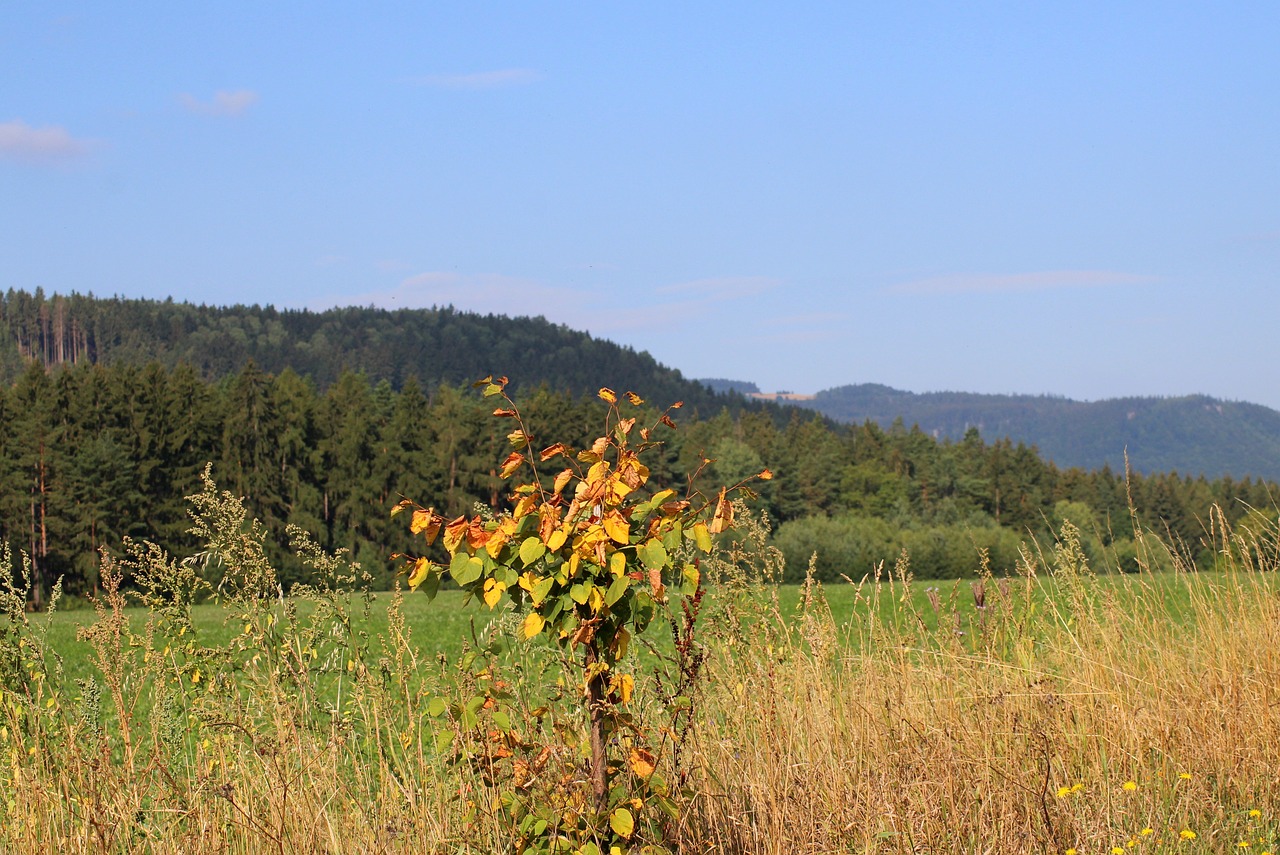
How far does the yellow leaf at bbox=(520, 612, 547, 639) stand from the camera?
2465 mm

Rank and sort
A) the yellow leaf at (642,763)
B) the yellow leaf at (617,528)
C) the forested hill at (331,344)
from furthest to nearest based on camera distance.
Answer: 1. the forested hill at (331,344)
2. the yellow leaf at (642,763)
3. the yellow leaf at (617,528)

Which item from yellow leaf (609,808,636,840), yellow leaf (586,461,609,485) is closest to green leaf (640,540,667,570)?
yellow leaf (586,461,609,485)

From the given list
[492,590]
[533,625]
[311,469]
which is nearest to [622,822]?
[533,625]

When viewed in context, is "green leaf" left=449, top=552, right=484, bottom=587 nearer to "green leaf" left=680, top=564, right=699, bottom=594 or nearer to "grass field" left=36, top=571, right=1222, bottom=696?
"grass field" left=36, top=571, right=1222, bottom=696

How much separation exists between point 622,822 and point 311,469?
49.0m

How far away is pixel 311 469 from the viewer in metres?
49.1

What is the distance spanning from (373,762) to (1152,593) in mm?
4256

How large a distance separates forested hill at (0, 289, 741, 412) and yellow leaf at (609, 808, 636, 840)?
92.5m

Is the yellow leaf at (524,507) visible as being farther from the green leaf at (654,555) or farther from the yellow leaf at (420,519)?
the green leaf at (654,555)

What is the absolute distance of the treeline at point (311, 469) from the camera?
129 feet

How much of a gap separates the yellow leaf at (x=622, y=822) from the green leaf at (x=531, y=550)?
66 centimetres

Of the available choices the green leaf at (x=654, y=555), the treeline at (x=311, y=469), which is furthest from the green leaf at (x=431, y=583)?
the treeline at (x=311, y=469)

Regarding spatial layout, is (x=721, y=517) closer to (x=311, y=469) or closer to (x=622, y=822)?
(x=622, y=822)

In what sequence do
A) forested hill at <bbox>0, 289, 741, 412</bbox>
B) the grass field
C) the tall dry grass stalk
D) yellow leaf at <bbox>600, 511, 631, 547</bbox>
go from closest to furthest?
yellow leaf at <bbox>600, 511, 631, 547</bbox>, the tall dry grass stalk, the grass field, forested hill at <bbox>0, 289, 741, 412</bbox>
